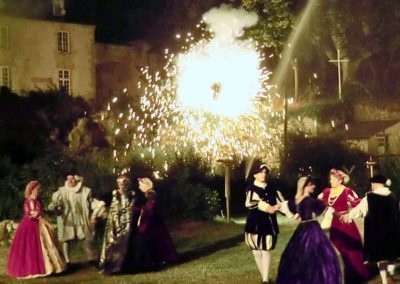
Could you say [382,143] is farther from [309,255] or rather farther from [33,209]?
[309,255]

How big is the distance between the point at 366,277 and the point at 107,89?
40771 mm

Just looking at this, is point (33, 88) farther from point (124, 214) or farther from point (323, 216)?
point (323, 216)

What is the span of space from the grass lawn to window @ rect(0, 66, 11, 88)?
100 ft

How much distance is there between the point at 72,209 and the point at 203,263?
2.72m

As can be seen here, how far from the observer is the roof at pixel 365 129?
110ft

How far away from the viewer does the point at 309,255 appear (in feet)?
34.4

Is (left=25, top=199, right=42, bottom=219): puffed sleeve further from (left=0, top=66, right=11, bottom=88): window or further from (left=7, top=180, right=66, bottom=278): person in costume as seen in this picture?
(left=0, top=66, right=11, bottom=88): window

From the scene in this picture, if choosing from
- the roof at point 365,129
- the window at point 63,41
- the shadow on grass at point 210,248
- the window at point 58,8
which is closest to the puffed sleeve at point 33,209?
the shadow on grass at point 210,248

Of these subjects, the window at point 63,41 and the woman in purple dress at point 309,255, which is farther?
the window at point 63,41

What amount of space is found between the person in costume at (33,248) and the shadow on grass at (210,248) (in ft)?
8.20

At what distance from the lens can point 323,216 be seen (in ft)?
36.9

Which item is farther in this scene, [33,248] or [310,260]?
[33,248]

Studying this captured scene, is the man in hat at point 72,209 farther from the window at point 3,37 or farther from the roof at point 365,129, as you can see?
the window at point 3,37

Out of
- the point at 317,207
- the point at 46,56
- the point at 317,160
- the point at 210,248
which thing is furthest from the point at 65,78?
the point at 317,207
